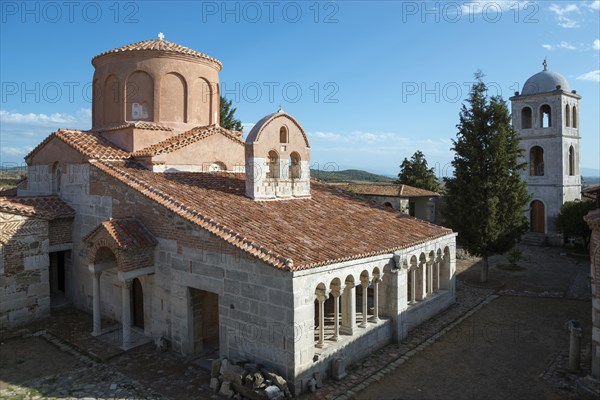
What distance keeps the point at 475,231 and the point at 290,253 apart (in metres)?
11.4

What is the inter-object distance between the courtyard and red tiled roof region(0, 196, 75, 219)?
3240 millimetres

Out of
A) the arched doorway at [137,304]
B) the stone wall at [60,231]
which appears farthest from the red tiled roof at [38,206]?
the arched doorway at [137,304]

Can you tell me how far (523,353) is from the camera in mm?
10625

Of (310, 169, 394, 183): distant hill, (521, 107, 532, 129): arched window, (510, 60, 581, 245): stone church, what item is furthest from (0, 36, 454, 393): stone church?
(310, 169, 394, 183): distant hill

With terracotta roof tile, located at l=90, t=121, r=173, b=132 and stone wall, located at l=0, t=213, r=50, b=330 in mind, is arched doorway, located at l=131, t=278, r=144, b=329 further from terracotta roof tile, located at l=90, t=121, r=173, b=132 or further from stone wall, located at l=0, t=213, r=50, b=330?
terracotta roof tile, located at l=90, t=121, r=173, b=132

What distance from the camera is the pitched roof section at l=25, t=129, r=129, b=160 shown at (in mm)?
13416

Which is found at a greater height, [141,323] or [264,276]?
[264,276]

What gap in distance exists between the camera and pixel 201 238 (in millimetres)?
9609

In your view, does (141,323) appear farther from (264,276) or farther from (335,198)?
(335,198)

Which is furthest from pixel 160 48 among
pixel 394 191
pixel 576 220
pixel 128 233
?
pixel 576 220

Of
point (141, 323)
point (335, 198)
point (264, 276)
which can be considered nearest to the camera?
point (264, 276)

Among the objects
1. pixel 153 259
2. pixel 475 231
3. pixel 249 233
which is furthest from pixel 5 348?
pixel 475 231

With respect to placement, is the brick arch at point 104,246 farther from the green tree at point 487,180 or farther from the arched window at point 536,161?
the arched window at point 536,161

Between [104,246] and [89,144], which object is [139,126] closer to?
[89,144]
